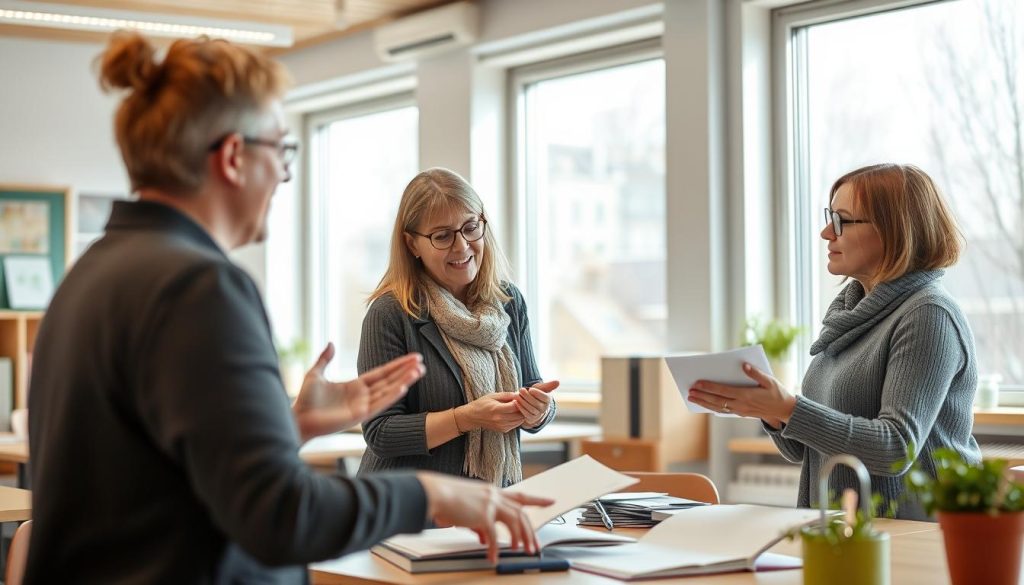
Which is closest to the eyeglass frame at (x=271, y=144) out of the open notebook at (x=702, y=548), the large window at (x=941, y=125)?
the open notebook at (x=702, y=548)

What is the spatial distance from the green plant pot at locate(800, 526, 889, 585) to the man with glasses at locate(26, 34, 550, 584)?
0.46 metres

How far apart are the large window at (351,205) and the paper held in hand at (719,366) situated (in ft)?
16.4

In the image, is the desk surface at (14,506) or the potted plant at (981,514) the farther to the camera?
the desk surface at (14,506)

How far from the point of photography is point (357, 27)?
22.6 ft

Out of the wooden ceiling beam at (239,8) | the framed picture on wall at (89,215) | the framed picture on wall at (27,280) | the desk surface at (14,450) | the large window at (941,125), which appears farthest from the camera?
the framed picture on wall at (89,215)

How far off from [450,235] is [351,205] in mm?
5087

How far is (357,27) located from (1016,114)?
150 inches

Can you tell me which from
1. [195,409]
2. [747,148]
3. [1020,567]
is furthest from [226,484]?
[747,148]

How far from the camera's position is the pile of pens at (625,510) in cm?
233

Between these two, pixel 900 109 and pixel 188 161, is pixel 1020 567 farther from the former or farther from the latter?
pixel 900 109

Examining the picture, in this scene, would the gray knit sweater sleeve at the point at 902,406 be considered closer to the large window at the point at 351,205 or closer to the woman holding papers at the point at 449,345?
the woman holding papers at the point at 449,345

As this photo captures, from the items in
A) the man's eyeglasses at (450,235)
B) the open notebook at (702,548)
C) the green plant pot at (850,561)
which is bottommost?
the open notebook at (702,548)

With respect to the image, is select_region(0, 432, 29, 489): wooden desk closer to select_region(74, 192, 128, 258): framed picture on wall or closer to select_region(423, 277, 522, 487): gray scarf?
select_region(74, 192, 128, 258): framed picture on wall

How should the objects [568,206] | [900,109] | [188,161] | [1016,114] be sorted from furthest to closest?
[568,206], [900,109], [1016,114], [188,161]
